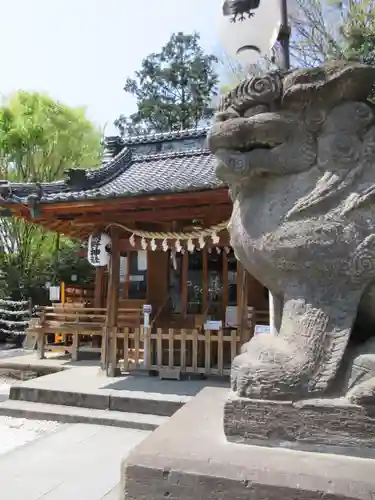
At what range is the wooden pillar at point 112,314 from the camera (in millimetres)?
7941

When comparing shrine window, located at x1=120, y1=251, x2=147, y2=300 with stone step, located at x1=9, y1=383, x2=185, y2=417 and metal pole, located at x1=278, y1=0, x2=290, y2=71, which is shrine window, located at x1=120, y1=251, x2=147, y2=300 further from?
metal pole, located at x1=278, y1=0, x2=290, y2=71

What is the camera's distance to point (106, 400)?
254 inches

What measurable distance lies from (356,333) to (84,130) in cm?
1933

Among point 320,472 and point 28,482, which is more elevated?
point 320,472

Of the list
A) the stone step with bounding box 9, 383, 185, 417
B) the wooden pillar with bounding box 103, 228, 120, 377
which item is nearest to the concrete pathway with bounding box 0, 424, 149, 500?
the stone step with bounding box 9, 383, 185, 417

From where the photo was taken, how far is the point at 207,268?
10031mm

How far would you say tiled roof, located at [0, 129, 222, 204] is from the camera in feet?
25.8

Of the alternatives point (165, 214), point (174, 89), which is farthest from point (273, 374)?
point (174, 89)

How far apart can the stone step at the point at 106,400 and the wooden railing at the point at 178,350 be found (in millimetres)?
1238

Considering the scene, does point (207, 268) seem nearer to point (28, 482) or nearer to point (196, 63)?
point (28, 482)

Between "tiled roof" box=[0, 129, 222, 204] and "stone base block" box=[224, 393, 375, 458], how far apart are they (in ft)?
16.0

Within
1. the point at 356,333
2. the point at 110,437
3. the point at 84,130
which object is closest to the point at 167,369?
the point at 110,437

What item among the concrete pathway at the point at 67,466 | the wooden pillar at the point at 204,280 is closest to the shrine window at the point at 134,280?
the wooden pillar at the point at 204,280

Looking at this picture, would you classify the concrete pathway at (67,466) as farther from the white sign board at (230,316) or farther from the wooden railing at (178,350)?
the white sign board at (230,316)
